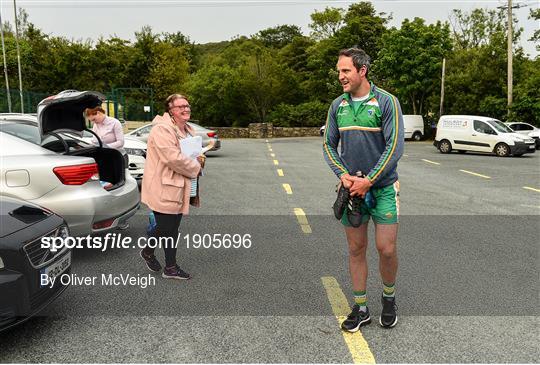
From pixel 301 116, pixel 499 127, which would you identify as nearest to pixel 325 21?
pixel 301 116

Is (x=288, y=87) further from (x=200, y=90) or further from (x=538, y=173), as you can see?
(x=538, y=173)

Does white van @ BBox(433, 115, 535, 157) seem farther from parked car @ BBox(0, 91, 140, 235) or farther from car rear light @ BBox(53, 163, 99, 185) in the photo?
car rear light @ BBox(53, 163, 99, 185)

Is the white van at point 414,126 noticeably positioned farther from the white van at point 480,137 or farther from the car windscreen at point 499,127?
the car windscreen at point 499,127

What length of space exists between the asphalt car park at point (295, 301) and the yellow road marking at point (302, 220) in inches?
1.6

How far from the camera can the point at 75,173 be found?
4.88 metres

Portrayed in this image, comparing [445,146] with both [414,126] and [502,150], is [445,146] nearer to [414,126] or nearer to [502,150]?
[502,150]

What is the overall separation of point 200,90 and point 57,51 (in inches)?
564

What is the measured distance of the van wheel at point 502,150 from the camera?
811 inches

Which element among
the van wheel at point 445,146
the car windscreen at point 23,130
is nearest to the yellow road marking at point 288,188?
the car windscreen at point 23,130

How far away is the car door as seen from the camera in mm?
21250

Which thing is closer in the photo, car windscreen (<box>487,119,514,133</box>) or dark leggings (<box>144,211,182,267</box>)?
dark leggings (<box>144,211,182,267</box>)

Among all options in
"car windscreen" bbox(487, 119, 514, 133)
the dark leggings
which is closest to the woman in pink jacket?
the dark leggings

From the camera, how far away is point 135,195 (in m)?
5.89

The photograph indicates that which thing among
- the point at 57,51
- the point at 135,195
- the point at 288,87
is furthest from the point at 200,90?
the point at 135,195
